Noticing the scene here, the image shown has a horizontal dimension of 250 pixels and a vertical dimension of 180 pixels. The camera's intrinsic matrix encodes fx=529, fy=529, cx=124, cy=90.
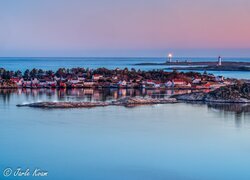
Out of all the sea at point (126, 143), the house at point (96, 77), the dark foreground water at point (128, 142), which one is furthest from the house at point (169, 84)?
the dark foreground water at point (128, 142)

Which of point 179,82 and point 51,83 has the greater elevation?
point 179,82

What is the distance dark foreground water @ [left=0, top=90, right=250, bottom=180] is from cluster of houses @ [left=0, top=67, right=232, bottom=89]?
8363mm

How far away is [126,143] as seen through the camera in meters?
10.0

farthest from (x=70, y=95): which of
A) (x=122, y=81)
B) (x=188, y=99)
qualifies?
(x=122, y=81)

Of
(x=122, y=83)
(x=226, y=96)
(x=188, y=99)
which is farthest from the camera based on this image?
(x=122, y=83)

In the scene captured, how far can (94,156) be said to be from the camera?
891 centimetres

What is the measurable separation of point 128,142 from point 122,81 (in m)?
14.7

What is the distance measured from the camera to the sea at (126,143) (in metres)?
7.94

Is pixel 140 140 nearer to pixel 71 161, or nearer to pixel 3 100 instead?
pixel 71 161

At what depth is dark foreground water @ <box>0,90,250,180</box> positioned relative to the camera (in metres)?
8.02
